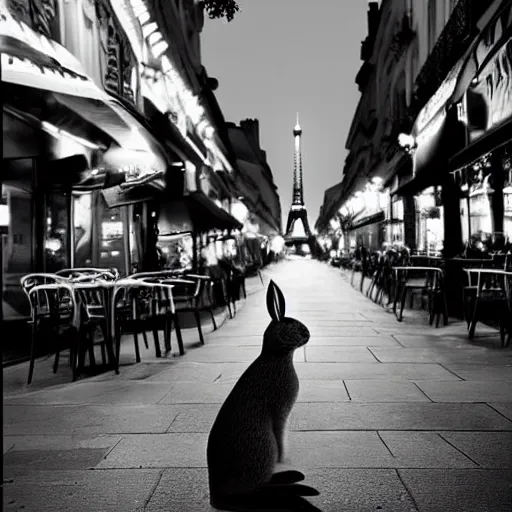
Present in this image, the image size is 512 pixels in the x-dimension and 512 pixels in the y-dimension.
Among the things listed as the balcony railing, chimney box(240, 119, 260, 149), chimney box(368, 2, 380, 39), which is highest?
chimney box(240, 119, 260, 149)

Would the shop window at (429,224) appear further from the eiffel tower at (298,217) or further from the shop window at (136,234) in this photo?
the eiffel tower at (298,217)

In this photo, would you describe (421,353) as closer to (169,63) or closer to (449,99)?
(449,99)

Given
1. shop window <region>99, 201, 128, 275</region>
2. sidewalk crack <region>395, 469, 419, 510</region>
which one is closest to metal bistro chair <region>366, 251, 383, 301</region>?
shop window <region>99, 201, 128, 275</region>

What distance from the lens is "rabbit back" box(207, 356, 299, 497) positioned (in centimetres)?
225

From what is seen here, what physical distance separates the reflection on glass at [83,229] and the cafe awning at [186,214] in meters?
2.56

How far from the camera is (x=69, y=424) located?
13.6 feet

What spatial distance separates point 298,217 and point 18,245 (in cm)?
13540

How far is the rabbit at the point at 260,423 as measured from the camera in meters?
2.25

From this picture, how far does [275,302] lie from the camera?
2238 mm

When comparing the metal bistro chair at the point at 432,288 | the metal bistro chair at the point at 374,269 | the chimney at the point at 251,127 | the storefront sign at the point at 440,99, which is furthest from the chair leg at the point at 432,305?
the chimney at the point at 251,127

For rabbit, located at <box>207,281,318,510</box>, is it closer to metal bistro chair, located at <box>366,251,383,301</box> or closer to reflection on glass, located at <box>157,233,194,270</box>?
reflection on glass, located at <box>157,233,194,270</box>

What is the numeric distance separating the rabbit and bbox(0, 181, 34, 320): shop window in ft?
20.9

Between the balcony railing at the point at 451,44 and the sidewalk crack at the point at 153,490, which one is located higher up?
the balcony railing at the point at 451,44

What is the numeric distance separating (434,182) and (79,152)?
7304 millimetres
